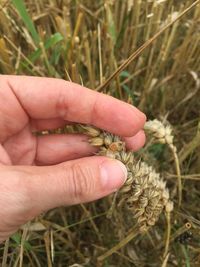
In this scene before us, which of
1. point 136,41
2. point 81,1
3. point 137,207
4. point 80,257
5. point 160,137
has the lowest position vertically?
point 80,257

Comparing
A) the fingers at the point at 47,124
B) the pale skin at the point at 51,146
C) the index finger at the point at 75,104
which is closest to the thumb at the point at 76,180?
the pale skin at the point at 51,146

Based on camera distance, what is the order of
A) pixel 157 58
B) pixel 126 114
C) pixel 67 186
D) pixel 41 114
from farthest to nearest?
1. pixel 157 58
2. pixel 41 114
3. pixel 126 114
4. pixel 67 186

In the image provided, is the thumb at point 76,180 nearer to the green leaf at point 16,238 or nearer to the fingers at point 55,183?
the fingers at point 55,183

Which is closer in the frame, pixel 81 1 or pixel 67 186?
pixel 67 186

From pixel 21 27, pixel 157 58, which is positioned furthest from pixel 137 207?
pixel 21 27

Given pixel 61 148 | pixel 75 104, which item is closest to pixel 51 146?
pixel 61 148

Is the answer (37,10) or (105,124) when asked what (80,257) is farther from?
(37,10)

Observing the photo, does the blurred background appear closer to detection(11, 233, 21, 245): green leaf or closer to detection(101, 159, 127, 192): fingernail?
detection(11, 233, 21, 245): green leaf
